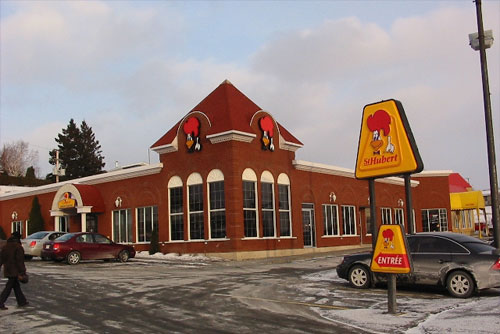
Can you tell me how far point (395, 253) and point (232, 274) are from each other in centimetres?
929

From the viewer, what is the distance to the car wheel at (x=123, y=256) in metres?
25.2

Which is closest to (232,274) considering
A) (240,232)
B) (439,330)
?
(240,232)

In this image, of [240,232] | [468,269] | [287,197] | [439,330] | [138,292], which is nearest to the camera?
[439,330]

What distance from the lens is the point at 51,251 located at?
2342cm

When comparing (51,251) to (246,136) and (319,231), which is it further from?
(319,231)

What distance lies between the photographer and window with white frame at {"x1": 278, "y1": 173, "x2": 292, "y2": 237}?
28.9 meters

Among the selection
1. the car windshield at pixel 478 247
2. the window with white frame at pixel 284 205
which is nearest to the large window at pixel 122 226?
the window with white frame at pixel 284 205

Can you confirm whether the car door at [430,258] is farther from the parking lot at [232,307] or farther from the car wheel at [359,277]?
the car wheel at [359,277]

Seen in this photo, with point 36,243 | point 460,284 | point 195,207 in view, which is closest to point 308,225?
point 195,207

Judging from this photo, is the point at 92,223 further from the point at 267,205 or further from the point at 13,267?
the point at 13,267

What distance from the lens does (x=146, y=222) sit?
A: 3067 centimetres

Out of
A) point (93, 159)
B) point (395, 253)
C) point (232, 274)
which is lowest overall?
point (232, 274)

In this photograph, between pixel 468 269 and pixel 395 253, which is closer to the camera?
pixel 395 253

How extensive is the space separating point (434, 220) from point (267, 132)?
23347 millimetres
